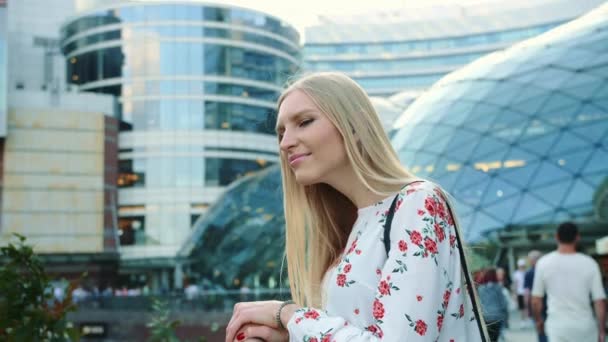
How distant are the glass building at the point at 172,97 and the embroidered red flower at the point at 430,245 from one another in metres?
49.7

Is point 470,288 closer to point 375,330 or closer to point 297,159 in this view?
point 375,330

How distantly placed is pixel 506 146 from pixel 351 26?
71633 mm

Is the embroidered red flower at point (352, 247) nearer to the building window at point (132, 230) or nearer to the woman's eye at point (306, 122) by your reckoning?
the woman's eye at point (306, 122)

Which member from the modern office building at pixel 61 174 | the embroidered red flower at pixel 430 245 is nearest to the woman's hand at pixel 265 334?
the embroidered red flower at pixel 430 245

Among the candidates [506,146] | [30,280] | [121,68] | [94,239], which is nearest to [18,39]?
[121,68]

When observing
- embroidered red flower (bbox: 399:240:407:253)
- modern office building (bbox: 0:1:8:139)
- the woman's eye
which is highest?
modern office building (bbox: 0:1:8:139)

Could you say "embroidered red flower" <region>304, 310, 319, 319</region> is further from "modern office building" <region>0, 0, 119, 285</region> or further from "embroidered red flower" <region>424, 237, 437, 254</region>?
"modern office building" <region>0, 0, 119, 285</region>

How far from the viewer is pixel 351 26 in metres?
85.0

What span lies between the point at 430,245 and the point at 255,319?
0.42 m

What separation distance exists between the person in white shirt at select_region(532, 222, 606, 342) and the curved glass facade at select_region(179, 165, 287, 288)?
1857 cm

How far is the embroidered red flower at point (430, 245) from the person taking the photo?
1.38 meters

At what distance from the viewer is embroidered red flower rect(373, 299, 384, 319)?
4.42ft

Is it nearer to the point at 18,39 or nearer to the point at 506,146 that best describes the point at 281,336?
the point at 506,146

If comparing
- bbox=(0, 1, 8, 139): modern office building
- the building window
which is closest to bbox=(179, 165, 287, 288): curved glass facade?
the building window
